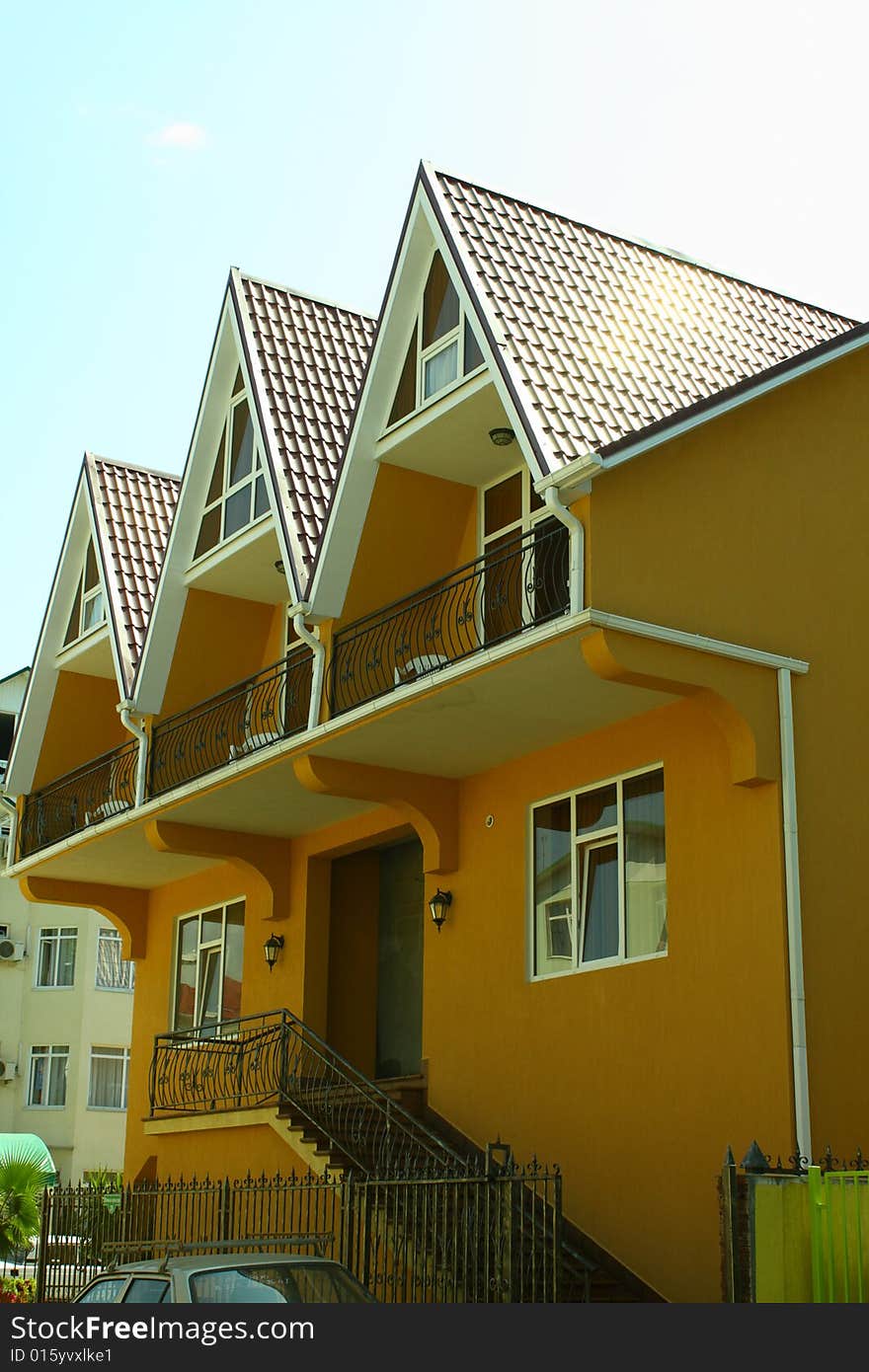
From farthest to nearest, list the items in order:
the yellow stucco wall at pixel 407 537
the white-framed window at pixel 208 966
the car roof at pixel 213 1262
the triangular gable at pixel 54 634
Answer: the triangular gable at pixel 54 634 < the white-framed window at pixel 208 966 < the yellow stucco wall at pixel 407 537 < the car roof at pixel 213 1262

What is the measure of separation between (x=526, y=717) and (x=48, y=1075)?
101 feet

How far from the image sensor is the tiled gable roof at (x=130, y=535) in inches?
873

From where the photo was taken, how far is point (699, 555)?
47.3 ft

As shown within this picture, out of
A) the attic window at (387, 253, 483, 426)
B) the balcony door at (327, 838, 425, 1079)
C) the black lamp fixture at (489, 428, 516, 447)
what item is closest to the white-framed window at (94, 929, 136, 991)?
the balcony door at (327, 838, 425, 1079)

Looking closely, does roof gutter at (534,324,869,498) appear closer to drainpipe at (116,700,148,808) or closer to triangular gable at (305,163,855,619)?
triangular gable at (305,163,855,619)

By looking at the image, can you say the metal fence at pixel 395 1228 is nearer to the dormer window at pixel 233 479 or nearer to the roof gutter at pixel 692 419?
the roof gutter at pixel 692 419

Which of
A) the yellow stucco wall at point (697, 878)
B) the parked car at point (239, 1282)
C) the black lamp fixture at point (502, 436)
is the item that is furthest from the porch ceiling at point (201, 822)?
the parked car at point (239, 1282)

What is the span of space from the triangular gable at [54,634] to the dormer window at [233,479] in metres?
2.84

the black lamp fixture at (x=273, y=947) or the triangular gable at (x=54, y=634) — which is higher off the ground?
the triangular gable at (x=54, y=634)

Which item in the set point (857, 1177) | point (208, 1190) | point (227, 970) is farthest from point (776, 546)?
point (227, 970)

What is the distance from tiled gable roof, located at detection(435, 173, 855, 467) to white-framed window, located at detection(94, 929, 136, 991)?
30065mm

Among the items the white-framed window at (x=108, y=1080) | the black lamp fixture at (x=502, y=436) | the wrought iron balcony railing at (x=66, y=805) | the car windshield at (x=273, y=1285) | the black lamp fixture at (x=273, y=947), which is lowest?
the car windshield at (x=273, y=1285)

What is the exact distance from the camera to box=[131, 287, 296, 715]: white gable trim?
20.7m

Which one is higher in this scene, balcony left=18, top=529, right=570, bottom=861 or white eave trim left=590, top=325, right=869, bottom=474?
white eave trim left=590, top=325, right=869, bottom=474
